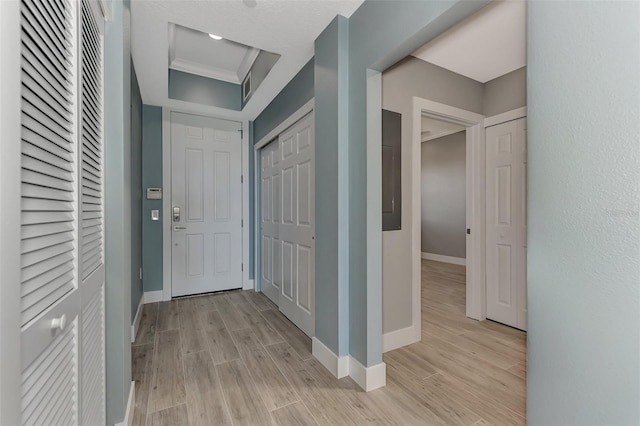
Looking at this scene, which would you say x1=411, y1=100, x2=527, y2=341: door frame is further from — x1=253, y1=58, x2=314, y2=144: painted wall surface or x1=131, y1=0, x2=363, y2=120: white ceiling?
x1=131, y1=0, x2=363, y2=120: white ceiling

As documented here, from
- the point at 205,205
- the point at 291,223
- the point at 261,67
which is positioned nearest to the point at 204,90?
the point at 261,67

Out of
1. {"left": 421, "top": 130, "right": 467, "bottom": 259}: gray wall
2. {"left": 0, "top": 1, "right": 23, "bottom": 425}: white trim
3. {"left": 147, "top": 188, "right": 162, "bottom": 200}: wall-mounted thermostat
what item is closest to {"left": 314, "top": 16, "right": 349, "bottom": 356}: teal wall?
{"left": 0, "top": 1, "right": 23, "bottom": 425}: white trim

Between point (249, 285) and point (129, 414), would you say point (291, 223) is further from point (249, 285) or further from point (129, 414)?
point (129, 414)

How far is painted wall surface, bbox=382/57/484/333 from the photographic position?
235 cm

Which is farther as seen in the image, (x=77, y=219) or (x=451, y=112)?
(x=451, y=112)

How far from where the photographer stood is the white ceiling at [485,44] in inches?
78.5

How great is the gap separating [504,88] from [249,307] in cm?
356

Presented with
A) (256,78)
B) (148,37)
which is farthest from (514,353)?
(148,37)

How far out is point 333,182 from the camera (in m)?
2.02

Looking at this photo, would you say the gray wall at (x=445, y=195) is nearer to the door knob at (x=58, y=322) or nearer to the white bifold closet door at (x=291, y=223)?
the white bifold closet door at (x=291, y=223)

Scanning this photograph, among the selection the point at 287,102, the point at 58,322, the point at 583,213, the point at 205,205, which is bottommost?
the point at 58,322

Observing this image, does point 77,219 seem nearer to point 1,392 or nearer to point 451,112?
point 1,392

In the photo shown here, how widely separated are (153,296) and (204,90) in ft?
8.45

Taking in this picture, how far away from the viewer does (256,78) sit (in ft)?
9.91
